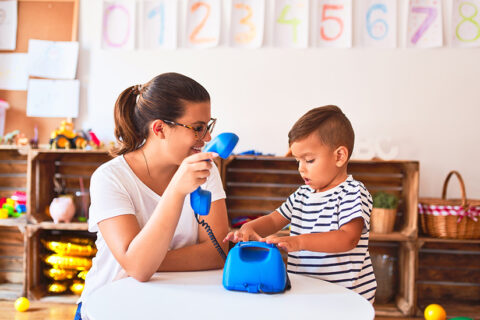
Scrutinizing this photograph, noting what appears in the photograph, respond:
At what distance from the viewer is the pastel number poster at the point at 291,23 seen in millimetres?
2939

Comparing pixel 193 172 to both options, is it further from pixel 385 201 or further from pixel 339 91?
pixel 339 91

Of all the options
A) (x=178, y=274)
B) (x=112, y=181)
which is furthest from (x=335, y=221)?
(x=112, y=181)

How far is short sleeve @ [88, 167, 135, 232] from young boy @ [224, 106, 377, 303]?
31 cm

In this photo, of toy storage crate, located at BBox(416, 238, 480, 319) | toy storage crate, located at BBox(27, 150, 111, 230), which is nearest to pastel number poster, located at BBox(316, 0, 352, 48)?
toy storage crate, located at BBox(416, 238, 480, 319)

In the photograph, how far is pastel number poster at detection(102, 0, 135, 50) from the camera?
3.05m

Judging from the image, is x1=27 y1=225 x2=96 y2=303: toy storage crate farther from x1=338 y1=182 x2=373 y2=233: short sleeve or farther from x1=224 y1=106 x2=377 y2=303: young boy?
x1=338 y1=182 x2=373 y2=233: short sleeve

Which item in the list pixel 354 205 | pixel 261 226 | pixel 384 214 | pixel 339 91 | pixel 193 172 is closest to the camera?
pixel 193 172

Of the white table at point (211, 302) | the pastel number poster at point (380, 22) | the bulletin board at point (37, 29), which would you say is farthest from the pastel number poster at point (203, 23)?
A: the white table at point (211, 302)

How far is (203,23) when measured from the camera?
118 inches

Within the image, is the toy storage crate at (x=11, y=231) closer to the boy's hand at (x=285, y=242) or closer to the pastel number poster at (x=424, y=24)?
the boy's hand at (x=285, y=242)

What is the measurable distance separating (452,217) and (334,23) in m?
1.38

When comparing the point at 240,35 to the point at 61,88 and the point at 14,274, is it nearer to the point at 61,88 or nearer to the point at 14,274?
the point at 61,88

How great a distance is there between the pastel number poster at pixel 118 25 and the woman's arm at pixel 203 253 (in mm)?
2032

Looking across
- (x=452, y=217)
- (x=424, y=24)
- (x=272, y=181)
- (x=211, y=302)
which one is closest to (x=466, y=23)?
(x=424, y=24)
